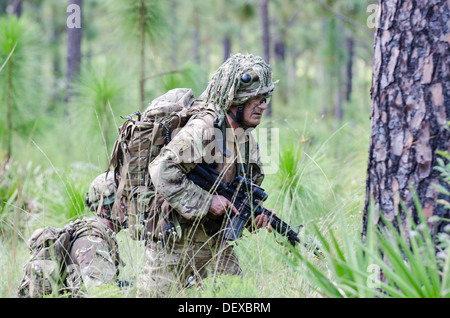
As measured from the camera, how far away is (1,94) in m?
5.51

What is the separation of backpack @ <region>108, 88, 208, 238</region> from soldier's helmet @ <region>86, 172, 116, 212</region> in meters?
0.11

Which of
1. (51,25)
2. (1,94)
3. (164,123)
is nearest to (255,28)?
(51,25)

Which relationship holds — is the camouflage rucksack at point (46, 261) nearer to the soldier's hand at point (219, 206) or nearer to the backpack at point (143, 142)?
the backpack at point (143, 142)

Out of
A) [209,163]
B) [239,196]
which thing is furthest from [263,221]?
[209,163]

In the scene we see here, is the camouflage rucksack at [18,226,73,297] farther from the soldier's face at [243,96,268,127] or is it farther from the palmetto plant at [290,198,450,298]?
the palmetto plant at [290,198,450,298]

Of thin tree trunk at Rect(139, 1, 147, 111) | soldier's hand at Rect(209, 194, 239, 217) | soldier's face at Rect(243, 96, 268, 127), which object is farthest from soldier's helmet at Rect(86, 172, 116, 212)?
thin tree trunk at Rect(139, 1, 147, 111)

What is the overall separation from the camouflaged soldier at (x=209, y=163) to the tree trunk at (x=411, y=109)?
0.82 m

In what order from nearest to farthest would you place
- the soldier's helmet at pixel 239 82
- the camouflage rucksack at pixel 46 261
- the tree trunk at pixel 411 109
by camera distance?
the tree trunk at pixel 411 109 → the camouflage rucksack at pixel 46 261 → the soldier's helmet at pixel 239 82

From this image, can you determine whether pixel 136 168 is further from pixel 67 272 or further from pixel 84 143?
pixel 84 143

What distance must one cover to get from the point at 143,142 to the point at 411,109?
4.70ft

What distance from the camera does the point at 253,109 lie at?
2.78 m

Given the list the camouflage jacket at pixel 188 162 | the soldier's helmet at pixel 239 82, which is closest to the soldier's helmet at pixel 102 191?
the camouflage jacket at pixel 188 162

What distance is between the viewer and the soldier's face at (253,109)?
278 centimetres

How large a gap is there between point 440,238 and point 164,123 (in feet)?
5.03
